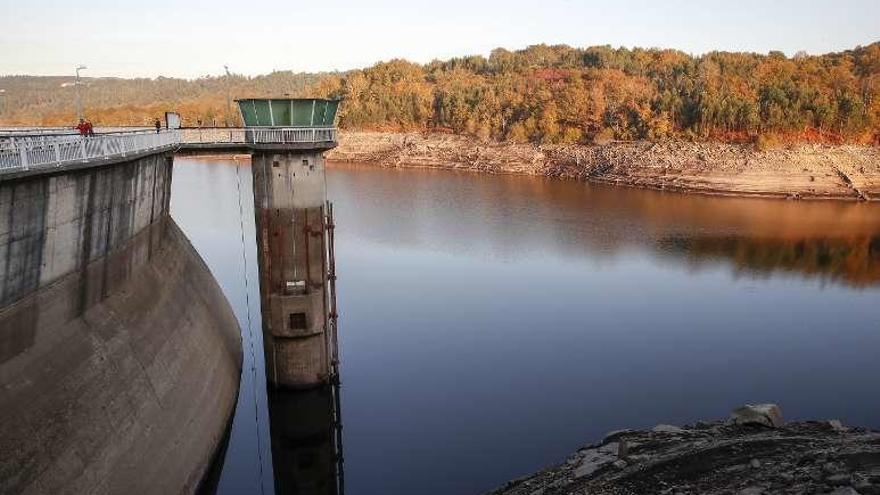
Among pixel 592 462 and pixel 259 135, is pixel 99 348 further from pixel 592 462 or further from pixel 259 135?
pixel 592 462

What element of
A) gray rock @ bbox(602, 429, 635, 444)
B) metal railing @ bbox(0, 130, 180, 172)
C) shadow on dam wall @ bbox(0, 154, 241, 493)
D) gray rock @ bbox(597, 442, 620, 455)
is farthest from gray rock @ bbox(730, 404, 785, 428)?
metal railing @ bbox(0, 130, 180, 172)

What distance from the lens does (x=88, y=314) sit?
1578 centimetres

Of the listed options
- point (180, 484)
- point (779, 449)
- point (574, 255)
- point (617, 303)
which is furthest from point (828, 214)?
point (180, 484)

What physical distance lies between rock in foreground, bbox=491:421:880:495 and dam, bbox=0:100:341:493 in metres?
9.33

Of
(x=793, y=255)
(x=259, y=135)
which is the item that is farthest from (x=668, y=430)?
(x=793, y=255)

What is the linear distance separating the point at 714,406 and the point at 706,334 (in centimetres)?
891

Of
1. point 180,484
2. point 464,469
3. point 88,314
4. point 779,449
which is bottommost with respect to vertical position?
point 464,469

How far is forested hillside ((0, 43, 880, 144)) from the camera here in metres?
99.6

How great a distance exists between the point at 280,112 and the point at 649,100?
4247 inches

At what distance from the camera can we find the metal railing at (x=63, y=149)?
12758mm

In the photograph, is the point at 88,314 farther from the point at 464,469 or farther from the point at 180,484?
the point at 464,469

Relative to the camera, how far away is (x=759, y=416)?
786 inches

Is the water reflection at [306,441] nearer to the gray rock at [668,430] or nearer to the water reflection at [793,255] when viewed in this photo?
the gray rock at [668,430]

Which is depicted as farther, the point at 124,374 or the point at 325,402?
the point at 325,402
